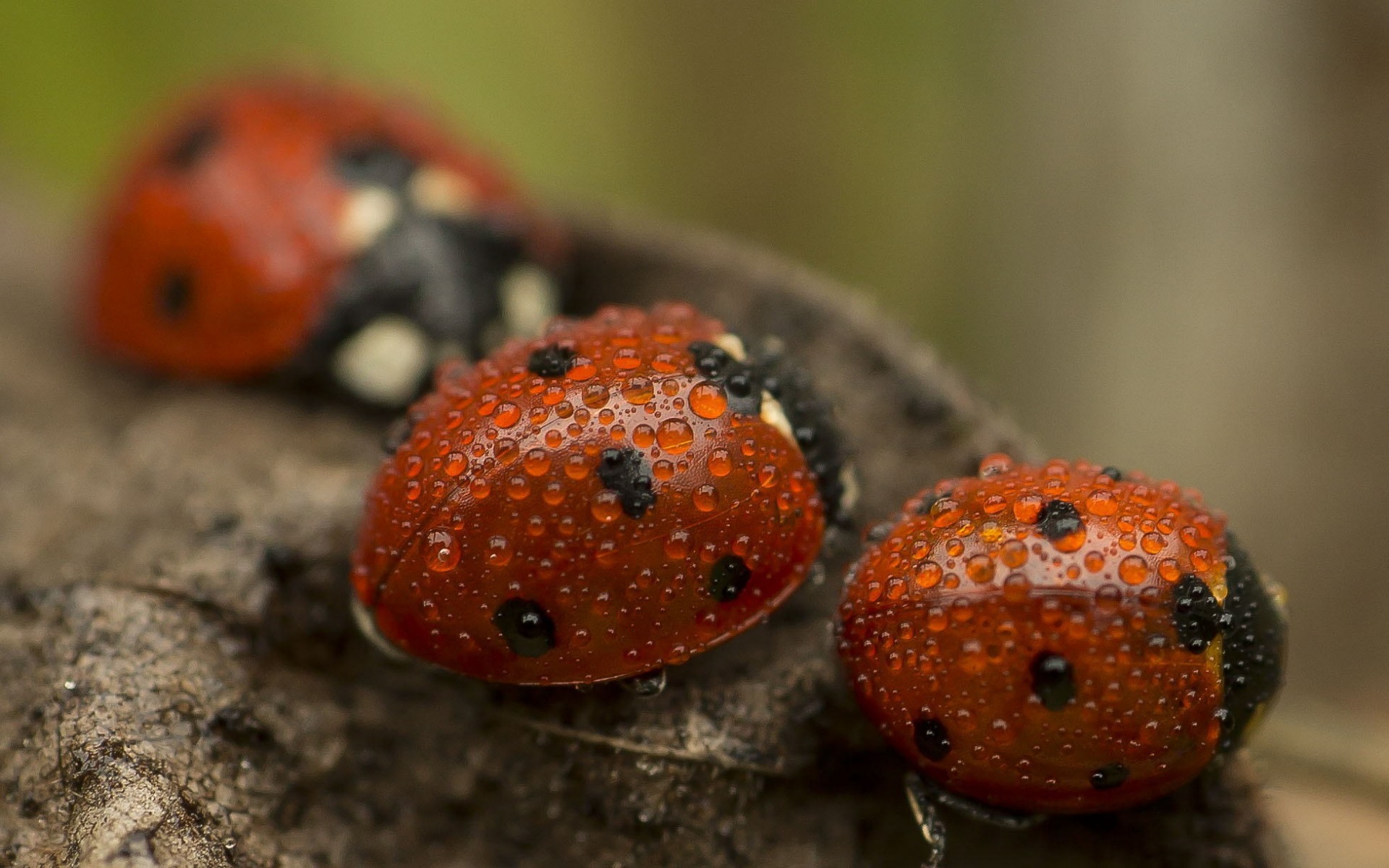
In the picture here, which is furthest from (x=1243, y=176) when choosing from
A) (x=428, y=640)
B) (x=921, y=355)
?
(x=428, y=640)

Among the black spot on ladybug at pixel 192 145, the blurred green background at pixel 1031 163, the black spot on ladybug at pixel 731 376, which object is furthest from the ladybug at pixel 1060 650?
the black spot on ladybug at pixel 192 145

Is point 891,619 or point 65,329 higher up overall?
point 891,619

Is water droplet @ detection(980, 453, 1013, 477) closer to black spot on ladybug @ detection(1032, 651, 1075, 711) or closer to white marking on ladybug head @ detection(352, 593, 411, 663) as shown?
black spot on ladybug @ detection(1032, 651, 1075, 711)

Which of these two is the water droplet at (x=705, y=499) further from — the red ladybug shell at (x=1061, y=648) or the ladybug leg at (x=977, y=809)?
the ladybug leg at (x=977, y=809)

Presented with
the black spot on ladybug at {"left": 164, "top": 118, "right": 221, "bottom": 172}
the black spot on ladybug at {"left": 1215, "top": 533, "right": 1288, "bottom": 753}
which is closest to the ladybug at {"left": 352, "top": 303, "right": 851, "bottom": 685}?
the black spot on ladybug at {"left": 1215, "top": 533, "right": 1288, "bottom": 753}

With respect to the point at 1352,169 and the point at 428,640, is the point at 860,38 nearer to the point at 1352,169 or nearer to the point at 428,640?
the point at 1352,169

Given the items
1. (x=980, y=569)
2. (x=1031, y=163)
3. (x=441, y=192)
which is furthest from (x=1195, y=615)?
(x=1031, y=163)
